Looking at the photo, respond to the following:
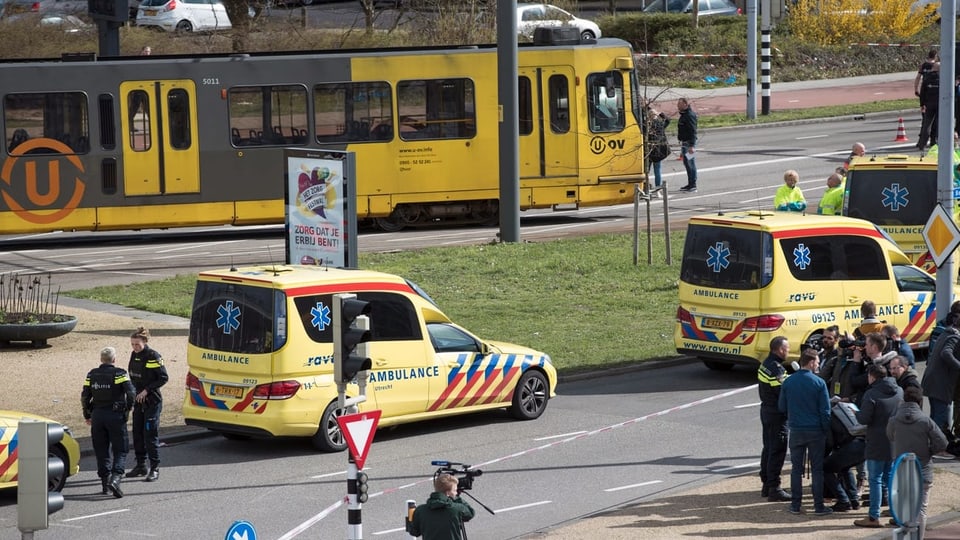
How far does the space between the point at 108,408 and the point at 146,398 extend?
0.49 meters

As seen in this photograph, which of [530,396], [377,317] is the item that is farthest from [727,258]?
[377,317]

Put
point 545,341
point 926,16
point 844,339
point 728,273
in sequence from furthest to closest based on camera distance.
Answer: point 926,16
point 545,341
point 728,273
point 844,339

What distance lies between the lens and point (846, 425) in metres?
13.8

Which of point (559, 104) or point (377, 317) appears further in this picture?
point (559, 104)

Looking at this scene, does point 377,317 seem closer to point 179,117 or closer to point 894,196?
point 894,196

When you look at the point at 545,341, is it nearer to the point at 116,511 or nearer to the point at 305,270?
the point at 305,270

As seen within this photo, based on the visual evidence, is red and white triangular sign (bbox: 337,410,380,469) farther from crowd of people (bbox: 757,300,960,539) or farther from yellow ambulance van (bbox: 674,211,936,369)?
yellow ambulance van (bbox: 674,211,936,369)

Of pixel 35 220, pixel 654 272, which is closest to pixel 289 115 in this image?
pixel 35 220

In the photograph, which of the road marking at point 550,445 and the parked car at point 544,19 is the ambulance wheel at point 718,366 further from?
the parked car at point 544,19

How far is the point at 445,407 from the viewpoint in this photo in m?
16.8

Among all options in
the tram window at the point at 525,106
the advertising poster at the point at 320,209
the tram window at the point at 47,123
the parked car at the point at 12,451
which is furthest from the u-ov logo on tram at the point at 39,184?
the parked car at the point at 12,451

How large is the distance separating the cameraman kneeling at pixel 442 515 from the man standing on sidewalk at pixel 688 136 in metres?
22.7

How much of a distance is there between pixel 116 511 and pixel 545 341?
864 centimetres

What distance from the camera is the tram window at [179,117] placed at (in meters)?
28.9
